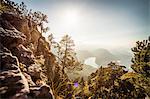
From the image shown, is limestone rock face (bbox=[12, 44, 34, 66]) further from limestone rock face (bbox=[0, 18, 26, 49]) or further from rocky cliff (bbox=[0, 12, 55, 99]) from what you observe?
limestone rock face (bbox=[0, 18, 26, 49])

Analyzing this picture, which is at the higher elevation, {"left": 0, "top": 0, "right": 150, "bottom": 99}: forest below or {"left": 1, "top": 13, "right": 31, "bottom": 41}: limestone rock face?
{"left": 1, "top": 13, "right": 31, "bottom": 41}: limestone rock face

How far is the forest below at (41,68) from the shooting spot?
749 cm

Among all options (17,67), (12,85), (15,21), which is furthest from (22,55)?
(12,85)

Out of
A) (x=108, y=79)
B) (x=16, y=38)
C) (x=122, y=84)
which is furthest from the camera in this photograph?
(x=108, y=79)

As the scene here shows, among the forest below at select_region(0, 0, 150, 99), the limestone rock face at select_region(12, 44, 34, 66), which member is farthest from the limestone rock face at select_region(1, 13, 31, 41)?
the limestone rock face at select_region(12, 44, 34, 66)

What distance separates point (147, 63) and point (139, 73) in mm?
1199

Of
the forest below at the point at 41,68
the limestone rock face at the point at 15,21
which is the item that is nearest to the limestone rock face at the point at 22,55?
the forest below at the point at 41,68

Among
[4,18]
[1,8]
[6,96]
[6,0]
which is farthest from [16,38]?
[6,0]

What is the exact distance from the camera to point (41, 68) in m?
15.6

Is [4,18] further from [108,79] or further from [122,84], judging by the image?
[108,79]

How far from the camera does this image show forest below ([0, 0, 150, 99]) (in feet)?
24.6

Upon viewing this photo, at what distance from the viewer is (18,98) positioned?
21.4 ft

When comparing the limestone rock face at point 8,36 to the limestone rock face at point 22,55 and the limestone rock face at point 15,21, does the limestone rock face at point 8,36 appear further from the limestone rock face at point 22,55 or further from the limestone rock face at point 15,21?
the limestone rock face at point 15,21

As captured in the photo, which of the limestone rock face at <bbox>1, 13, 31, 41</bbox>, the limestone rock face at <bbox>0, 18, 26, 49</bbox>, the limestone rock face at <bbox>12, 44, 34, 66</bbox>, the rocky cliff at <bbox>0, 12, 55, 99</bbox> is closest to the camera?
the rocky cliff at <bbox>0, 12, 55, 99</bbox>
